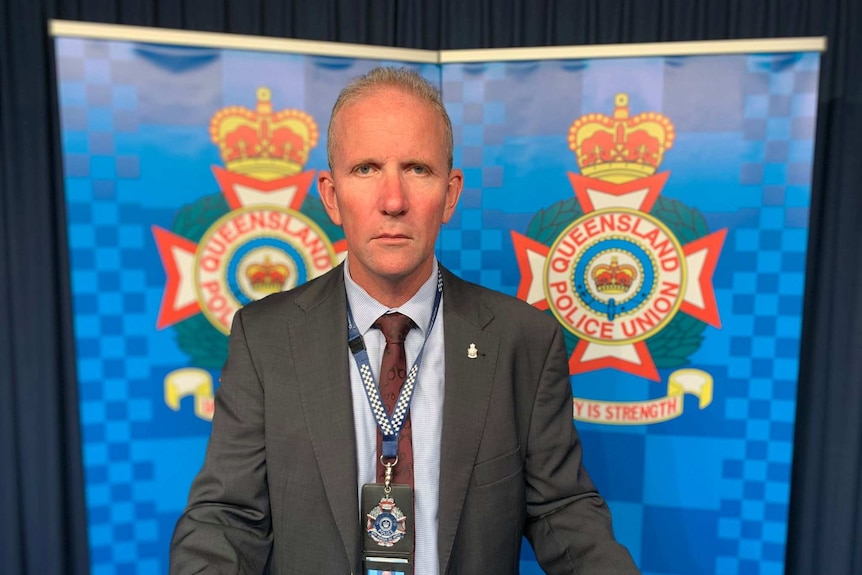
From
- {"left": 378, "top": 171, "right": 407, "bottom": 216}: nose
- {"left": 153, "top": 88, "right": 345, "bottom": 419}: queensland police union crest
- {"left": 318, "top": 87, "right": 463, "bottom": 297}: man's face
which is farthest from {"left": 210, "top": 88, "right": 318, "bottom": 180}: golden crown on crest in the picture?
{"left": 378, "top": 171, "right": 407, "bottom": 216}: nose

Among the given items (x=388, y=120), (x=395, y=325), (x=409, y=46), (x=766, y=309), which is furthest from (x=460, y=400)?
(x=409, y=46)

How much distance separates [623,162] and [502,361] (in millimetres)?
1072

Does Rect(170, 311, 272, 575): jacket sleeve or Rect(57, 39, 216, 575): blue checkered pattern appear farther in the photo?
Rect(57, 39, 216, 575): blue checkered pattern

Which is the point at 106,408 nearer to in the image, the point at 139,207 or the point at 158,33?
the point at 139,207

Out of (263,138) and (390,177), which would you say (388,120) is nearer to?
(390,177)

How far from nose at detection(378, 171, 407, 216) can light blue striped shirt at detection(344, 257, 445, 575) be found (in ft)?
0.80

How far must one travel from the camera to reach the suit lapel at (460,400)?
1.29m

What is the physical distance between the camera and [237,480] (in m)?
1.30

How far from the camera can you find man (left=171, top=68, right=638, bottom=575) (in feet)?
4.11

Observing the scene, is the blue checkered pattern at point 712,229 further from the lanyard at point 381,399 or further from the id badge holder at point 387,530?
the id badge holder at point 387,530

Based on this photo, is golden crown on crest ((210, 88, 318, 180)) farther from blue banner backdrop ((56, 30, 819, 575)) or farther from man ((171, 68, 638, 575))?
man ((171, 68, 638, 575))

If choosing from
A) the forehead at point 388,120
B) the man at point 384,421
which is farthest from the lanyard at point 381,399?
the forehead at point 388,120

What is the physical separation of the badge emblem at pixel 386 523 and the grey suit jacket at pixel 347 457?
1.5 inches

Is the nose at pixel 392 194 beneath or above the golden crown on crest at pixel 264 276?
above
